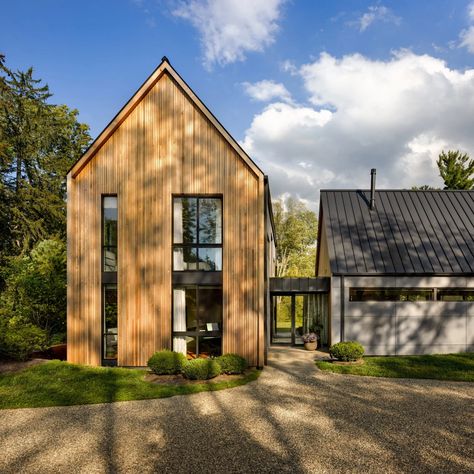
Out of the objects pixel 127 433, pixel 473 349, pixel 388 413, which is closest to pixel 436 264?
pixel 473 349

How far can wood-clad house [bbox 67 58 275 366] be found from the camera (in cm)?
1329

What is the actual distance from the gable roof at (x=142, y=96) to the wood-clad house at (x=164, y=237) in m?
0.04

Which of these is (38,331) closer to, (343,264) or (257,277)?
(257,277)

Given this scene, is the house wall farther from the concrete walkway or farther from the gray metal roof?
the concrete walkway

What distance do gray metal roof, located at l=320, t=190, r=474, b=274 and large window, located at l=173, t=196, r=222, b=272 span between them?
5.51 m

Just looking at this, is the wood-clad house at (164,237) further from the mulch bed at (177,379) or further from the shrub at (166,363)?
the mulch bed at (177,379)

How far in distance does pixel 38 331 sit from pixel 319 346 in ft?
39.1

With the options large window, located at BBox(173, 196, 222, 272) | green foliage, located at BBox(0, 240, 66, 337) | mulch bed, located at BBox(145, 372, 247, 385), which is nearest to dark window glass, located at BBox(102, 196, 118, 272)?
large window, located at BBox(173, 196, 222, 272)

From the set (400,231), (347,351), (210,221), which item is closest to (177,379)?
(210,221)

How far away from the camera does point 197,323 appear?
1344 centimetres

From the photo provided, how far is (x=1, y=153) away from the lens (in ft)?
49.7

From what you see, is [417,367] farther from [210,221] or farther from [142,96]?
[142,96]

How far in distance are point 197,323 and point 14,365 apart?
20.8 feet

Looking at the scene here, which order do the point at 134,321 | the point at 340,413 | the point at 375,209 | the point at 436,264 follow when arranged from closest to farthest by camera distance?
the point at 340,413, the point at 134,321, the point at 436,264, the point at 375,209
